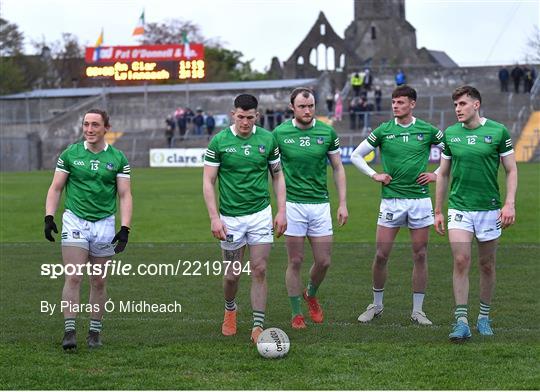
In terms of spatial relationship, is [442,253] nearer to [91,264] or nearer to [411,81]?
[91,264]

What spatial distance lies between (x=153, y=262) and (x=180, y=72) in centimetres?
4659

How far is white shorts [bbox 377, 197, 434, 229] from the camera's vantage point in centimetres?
1176

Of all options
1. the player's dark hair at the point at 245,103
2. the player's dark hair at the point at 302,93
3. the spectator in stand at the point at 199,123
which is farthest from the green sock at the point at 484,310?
the spectator in stand at the point at 199,123

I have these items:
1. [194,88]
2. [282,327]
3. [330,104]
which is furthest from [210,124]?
[282,327]

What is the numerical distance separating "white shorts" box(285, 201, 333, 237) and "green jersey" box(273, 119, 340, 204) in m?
0.07

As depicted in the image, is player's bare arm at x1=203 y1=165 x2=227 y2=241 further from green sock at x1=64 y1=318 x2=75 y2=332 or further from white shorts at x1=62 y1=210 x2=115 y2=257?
green sock at x1=64 y1=318 x2=75 y2=332

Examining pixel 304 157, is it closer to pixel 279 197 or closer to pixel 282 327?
pixel 279 197

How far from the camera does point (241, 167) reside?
10.8 metres

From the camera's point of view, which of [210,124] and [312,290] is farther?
[210,124]

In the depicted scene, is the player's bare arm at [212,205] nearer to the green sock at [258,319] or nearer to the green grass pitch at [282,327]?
the green sock at [258,319]

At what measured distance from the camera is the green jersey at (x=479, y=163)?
34.8 feet

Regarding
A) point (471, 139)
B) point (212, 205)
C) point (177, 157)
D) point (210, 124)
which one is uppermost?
point (471, 139)

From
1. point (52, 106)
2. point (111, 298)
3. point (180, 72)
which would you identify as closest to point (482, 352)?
point (111, 298)

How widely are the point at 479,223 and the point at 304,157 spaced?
2080 millimetres
